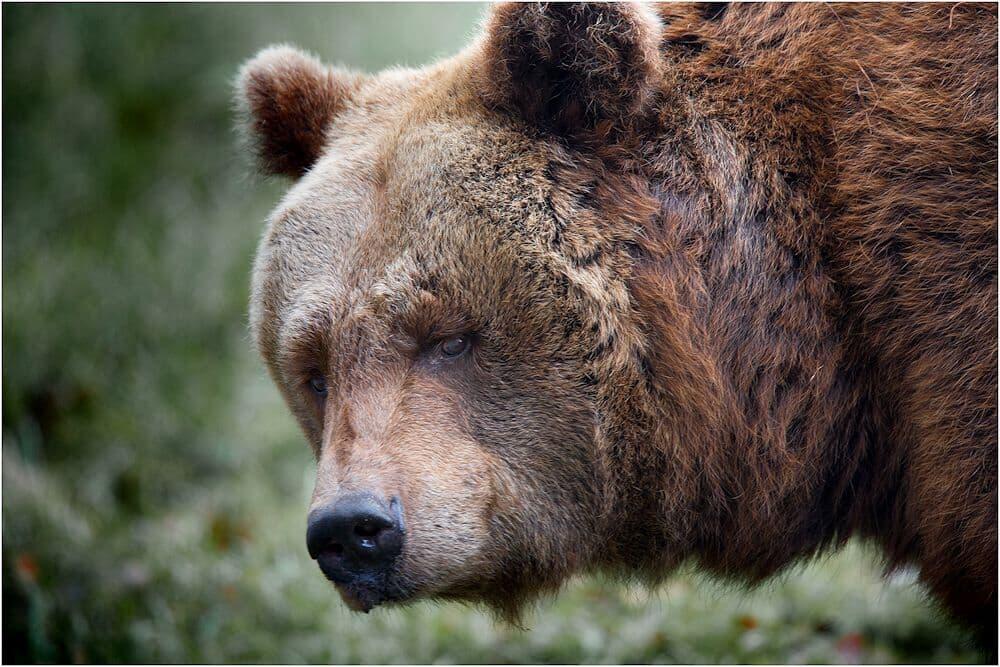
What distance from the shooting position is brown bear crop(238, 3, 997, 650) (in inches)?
116

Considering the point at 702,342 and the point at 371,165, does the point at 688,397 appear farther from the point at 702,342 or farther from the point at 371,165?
the point at 371,165

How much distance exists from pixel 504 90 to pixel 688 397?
1169mm

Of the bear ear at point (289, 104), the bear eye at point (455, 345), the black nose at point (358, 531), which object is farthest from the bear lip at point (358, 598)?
the bear ear at point (289, 104)

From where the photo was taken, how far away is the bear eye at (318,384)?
11.0 feet

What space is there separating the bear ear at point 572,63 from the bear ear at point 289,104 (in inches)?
34.7

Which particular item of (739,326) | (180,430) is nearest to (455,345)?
(739,326)

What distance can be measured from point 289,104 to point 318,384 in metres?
1.26

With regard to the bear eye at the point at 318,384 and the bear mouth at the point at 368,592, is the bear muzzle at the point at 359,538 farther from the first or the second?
the bear eye at the point at 318,384

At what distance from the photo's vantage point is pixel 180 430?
796 cm

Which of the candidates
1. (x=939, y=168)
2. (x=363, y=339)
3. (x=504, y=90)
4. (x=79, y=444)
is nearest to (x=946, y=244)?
(x=939, y=168)

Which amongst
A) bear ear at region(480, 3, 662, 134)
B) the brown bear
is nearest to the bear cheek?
the brown bear

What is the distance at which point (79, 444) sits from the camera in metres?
7.69

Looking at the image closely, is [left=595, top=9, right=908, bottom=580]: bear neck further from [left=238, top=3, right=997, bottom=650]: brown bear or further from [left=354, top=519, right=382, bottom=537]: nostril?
[left=354, top=519, right=382, bottom=537]: nostril

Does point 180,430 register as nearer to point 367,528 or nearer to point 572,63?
point 367,528
